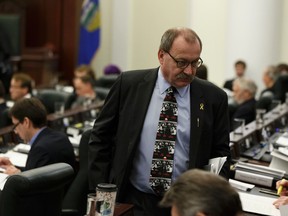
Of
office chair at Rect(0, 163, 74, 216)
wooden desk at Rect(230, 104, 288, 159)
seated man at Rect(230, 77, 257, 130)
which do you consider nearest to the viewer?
office chair at Rect(0, 163, 74, 216)

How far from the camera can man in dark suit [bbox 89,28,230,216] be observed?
120 inches

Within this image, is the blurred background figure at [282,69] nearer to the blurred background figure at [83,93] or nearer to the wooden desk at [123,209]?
the blurred background figure at [83,93]

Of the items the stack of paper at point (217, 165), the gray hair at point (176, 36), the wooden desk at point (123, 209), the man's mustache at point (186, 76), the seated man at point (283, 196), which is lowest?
the seated man at point (283, 196)

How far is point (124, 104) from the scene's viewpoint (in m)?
3.15

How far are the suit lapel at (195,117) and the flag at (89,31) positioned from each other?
32.4 ft

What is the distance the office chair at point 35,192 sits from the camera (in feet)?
9.71

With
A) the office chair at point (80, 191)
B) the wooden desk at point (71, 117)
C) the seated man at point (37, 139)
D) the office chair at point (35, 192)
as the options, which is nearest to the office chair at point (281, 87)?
the wooden desk at point (71, 117)

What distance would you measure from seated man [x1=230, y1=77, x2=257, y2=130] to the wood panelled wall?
6.14 m

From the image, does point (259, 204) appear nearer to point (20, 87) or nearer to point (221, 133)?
point (221, 133)

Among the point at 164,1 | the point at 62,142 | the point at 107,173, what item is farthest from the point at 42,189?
the point at 164,1

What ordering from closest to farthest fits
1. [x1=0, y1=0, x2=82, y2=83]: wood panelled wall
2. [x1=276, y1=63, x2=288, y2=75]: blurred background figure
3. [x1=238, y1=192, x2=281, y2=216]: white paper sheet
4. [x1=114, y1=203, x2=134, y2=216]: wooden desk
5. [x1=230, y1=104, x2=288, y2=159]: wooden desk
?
[x1=114, y1=203, x2=134, y2=216]: wooden desk < [x1=238, y1=192, x2=281, y2=216]: white paper sheet < [x1=230, y1=104, x2=288, y2=159]: wooden desk < [x1=276, y1=63, x2=288, y2=75]: blurred background figure < [x1=0, y1=0, x2=82, y2=83]: wood panelled wall

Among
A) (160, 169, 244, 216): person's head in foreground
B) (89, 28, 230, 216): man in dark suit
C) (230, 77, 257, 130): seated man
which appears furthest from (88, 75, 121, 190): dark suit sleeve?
(230, 77, 257, 130): seated man

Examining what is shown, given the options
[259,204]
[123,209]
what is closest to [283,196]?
[259,204]

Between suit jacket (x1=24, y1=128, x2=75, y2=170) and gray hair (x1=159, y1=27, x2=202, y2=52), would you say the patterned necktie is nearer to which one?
gray hair (x1=159, y1=27, x2=202, y2=52)
